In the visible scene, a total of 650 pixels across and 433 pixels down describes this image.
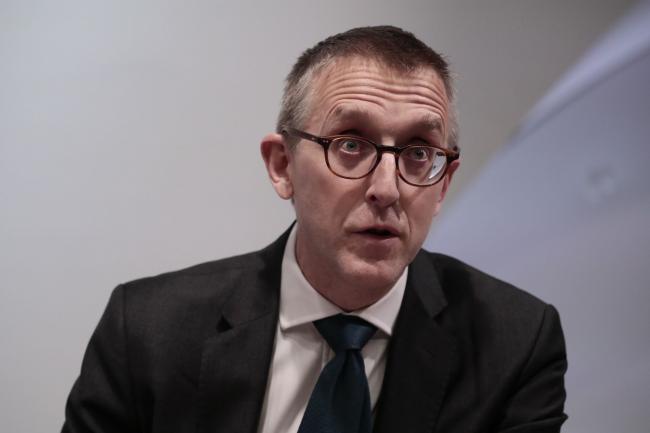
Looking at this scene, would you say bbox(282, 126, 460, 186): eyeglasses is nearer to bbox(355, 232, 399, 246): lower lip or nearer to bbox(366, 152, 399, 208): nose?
bbox(366, 152, 399, 208): nose

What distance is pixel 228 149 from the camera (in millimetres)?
2014

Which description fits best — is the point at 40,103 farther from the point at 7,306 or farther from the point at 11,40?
the point at 7,306

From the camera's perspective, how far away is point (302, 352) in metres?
1.52

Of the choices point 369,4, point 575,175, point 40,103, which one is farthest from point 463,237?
point 40,103

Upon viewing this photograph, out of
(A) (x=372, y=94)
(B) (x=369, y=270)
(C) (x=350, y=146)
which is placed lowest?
(B) (x=369, y=270)

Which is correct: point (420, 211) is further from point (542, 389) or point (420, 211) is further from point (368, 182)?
point (542, 389)

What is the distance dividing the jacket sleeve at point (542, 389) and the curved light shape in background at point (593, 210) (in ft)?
→ 1.89

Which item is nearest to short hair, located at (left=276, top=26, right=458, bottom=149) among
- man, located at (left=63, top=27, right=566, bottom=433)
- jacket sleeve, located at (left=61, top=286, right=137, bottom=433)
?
man, located at (left=63, top=27, right=566, bottom=433)

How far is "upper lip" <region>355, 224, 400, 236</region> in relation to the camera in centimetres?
134

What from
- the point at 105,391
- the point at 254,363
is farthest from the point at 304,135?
the point at 105,391

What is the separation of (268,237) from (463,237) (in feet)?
2.11

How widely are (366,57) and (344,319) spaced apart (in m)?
0.56

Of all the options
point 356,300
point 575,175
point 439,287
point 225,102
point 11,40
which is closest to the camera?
point 356,300

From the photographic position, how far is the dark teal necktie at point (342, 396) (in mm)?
1406
